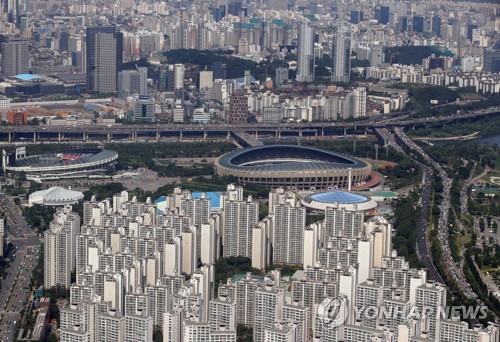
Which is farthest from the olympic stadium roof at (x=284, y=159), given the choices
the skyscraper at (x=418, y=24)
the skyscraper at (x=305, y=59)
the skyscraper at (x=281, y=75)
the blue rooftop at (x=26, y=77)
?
the skyscraper at (x=418, y=24)

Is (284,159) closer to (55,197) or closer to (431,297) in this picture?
(55,197)

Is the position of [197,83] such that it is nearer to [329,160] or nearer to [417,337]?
[329,160]

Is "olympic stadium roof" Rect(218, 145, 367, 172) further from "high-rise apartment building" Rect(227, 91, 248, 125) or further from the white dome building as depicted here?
"high-rise apartment building" Rect(227, 91, 248, 125)

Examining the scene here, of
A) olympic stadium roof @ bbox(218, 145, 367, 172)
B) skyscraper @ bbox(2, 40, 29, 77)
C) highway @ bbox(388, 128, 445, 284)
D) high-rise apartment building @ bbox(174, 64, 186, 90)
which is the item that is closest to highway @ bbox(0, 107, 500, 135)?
highway @ bbox(388, 128, 445, 284)

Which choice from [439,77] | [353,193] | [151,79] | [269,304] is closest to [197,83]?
[151,79]

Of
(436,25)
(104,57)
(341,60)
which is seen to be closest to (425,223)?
(104,57)
